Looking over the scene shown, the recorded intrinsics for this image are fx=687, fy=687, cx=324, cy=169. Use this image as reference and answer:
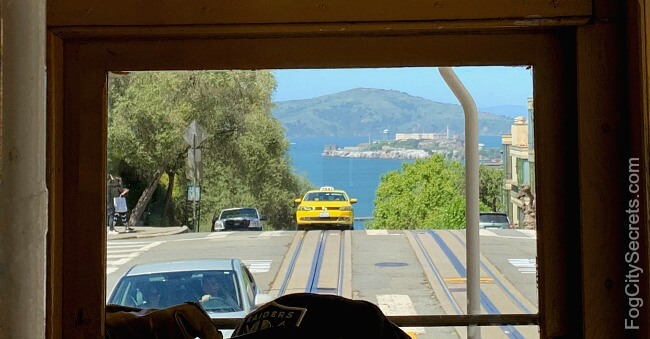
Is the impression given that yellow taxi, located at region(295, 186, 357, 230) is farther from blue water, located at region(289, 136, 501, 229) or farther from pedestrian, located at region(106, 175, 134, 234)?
pedestrian, located at region(106, 175, 134, 234)

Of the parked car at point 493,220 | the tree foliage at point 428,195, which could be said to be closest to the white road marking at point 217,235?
the tree foliage at point 428,195

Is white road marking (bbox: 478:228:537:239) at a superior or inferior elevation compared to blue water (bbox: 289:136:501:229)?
inferior

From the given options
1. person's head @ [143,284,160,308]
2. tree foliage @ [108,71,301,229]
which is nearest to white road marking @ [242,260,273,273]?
tree foliage @ [108,71,301,229]

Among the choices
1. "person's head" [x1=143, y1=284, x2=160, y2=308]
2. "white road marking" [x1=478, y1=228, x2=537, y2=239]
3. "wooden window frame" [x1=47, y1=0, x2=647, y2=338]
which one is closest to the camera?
"wooden window frame" [x1=47, y1=0, x2=647, y2=338]

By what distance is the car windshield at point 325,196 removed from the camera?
5.23ft

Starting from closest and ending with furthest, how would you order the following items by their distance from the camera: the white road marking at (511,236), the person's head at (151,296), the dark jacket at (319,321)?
the dark jacket at (319,321) → the white road marking at (511,236) → the person's head at (151,296)

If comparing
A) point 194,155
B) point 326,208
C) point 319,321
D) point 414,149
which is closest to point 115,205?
point 194,155

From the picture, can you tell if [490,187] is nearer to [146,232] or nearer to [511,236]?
[511,236]

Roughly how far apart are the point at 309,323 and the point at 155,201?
21.9 inches

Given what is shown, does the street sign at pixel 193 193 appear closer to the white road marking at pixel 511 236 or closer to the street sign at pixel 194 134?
the street sign at pixel 194 134

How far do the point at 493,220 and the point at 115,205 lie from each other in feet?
2.87

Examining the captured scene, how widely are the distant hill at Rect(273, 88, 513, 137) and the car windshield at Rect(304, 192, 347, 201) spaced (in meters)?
0.14

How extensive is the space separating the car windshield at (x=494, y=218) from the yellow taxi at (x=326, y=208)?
308 millimetres

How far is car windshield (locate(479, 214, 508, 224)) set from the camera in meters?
1.63
